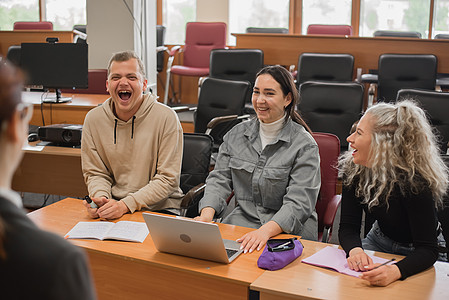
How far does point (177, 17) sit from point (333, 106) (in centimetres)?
565

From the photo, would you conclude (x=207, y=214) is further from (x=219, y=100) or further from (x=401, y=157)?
(x=219, y=100)

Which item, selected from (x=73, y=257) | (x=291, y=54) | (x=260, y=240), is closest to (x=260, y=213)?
(x=260, y=240)

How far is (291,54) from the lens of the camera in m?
6.11

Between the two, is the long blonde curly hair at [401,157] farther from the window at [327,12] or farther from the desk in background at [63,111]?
the window at [327,12]

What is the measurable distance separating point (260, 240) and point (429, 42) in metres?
4.39

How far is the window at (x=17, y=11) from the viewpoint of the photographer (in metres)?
9.87

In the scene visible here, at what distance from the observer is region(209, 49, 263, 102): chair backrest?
558 cm

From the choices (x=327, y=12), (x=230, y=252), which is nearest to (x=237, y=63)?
(x=327, y=12)

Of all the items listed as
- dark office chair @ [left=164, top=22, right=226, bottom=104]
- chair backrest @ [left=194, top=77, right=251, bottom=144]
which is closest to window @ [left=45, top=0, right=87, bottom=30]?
dark office chair @ [left=164, top=22, right=226, bottom=104]

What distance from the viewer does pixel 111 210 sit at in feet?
7.63

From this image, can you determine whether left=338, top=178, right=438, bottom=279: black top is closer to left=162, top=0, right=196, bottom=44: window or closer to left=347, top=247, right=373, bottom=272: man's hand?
left=347, top=247, right=373, bottom=272: man's hand

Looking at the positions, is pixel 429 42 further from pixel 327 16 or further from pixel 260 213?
pixel 260 213

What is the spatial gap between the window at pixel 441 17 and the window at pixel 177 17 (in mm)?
3864

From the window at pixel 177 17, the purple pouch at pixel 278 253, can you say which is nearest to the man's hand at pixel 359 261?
the purple pouch at pixel 278 253
